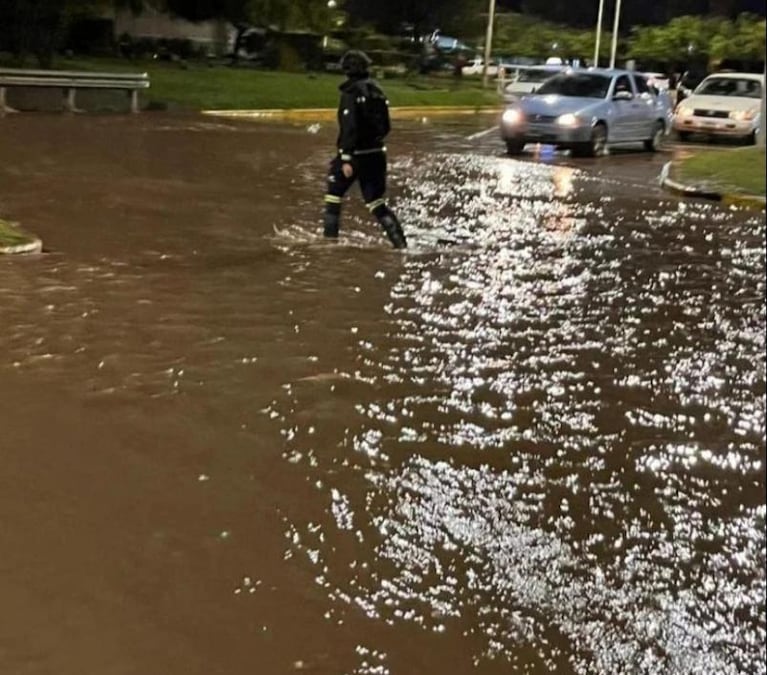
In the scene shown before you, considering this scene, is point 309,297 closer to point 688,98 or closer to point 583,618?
point 583,618

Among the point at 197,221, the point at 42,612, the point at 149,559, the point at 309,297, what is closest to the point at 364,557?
the point at 149,559

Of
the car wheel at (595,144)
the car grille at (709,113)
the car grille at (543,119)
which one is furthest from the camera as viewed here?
the car grille at (543,119)

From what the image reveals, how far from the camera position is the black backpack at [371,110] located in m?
10.0

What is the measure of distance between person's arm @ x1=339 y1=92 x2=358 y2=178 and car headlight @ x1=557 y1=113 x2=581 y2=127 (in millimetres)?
4193

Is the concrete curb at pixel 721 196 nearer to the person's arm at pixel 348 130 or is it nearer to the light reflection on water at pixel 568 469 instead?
the light reflection on water at pixel 568 469

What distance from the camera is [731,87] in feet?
7.44

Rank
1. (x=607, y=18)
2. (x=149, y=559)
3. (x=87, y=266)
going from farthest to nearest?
(x=87, y=266) < (x=149, y=559) < (x=607, y=18)

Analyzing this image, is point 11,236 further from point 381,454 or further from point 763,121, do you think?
point 763,121

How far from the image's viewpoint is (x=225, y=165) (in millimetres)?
17391

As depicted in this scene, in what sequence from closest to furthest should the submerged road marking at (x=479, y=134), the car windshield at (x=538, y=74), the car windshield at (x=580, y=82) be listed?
the car windshield at (x=538, y=74) → the car windshield at (x=580, y=82) → the submerged road marking at (x=479, y=134)

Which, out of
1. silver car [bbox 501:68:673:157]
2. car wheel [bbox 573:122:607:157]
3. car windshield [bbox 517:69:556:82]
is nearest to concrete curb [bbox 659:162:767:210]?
car windshield [bbox 517:69:556:82]

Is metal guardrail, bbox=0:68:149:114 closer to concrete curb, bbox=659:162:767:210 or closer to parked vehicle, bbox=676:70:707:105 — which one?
parked vehicle, bbox=676:70:707:105

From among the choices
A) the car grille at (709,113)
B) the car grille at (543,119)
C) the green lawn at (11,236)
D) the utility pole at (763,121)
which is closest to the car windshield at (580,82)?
the car grille at (709,113)

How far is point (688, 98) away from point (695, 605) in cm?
179
